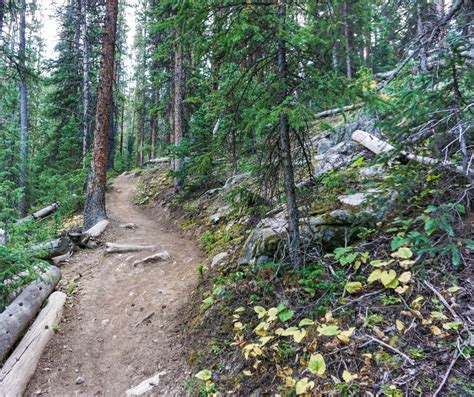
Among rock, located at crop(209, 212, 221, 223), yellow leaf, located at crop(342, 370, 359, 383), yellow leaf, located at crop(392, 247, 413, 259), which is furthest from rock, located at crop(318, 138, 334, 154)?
yellow leaf, located at crop(342, 370, 359, 383)

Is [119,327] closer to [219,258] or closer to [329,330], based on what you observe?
[219,258]

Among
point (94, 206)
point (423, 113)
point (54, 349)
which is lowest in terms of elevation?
point (54, 349)

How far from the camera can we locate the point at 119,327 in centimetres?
529

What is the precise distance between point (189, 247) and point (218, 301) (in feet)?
12.9

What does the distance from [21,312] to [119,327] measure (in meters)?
1.51

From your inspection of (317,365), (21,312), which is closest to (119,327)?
(21,312)

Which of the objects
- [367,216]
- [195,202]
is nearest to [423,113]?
[367,216]

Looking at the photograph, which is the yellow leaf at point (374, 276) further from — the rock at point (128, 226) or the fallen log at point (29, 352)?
the rock at point (128, 226)

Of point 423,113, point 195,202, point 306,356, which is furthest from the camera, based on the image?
point 195,202

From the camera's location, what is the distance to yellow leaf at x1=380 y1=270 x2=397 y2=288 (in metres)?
3.17

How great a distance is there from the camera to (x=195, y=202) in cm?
1133

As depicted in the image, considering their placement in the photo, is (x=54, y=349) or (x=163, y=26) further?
(x=54, y=349)

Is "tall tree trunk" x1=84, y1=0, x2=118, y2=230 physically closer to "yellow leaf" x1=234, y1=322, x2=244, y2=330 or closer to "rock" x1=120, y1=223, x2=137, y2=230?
"rock" x1=120, y1=223, x2=137, y2=230

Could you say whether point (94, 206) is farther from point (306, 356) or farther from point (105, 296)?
point (306, 356)
